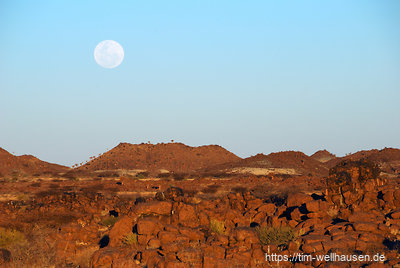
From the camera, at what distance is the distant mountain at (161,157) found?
296ft

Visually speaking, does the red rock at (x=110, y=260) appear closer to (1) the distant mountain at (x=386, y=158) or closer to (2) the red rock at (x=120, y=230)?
(2) the red rock at (x=120, y=230)

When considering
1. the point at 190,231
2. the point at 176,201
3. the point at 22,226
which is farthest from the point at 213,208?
the point at 22,226

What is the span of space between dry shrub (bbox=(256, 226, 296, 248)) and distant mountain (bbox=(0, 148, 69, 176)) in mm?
68722

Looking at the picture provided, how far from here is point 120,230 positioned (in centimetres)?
1656

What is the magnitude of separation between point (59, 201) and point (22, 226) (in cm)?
826

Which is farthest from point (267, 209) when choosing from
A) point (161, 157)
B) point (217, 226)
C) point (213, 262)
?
point (161, 157)

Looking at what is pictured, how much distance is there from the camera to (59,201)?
27734 mm

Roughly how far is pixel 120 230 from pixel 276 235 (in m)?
5.66

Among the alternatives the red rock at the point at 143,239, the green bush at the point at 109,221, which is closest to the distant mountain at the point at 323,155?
the green bush at the point at 109,221

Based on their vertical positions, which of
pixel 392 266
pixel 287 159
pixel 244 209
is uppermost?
pixel 287 159

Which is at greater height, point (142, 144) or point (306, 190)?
point (142, 144)

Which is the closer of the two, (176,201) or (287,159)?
(176,201)

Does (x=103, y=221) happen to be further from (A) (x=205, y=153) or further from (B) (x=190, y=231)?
(A) (x=205, y=153)

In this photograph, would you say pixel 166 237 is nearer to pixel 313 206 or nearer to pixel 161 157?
pixel 313 206
